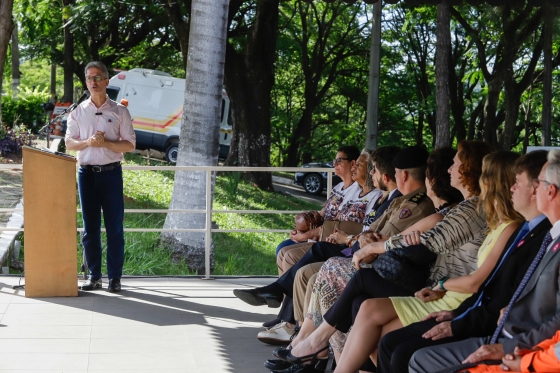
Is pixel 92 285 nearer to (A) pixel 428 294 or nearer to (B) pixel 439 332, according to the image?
(A) pixel 428 294

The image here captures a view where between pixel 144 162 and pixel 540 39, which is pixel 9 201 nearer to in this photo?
pixel 144 162

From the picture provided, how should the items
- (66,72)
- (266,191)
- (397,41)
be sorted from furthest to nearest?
(397,41) → (66,72) → (266,191)

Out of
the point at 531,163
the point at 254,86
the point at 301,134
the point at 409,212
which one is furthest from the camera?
the point at 301,134

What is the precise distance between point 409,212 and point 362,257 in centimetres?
37

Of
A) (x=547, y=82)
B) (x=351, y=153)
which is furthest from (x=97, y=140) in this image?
(x=547, y=82)

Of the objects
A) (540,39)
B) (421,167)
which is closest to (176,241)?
(421,167)

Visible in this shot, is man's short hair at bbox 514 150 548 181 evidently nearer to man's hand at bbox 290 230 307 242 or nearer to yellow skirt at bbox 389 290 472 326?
yellow skirt at bbox 389 290 472 326

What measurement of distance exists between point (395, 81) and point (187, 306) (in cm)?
2045

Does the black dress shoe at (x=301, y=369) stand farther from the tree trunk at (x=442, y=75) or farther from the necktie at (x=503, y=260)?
the tree trunk at (x=442, y=75)

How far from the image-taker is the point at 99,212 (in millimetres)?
6551

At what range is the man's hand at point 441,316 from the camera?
3.66 metres

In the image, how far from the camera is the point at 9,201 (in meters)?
12.0

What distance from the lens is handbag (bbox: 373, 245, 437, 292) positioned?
13.4ft

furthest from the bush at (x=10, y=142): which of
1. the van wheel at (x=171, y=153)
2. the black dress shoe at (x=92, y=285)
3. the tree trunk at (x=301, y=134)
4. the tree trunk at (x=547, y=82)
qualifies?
the tree trunk at (x=301, y=134)
